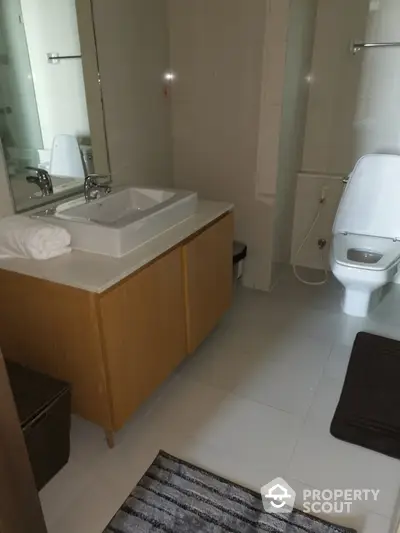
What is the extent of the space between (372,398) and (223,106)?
1.69 metres

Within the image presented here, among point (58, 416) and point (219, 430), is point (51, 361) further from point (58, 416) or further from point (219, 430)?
point (219, 430)

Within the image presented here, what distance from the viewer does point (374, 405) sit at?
1.83 metres

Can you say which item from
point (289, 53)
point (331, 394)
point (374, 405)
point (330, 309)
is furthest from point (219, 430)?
point (289, 53)

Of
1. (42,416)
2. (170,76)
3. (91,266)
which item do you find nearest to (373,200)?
(170,76)

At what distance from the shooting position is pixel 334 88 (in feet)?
8.52

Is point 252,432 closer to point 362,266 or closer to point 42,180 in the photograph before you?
point 362,266

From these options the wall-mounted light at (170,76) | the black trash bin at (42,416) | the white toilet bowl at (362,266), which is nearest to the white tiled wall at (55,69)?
the wall-mounted light at (170,76)

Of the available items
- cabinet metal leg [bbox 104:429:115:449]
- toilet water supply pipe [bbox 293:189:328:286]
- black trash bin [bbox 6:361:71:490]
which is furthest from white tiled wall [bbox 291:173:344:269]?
black trash bin [bbox 6:361:71:490]

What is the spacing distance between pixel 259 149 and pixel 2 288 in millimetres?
1542

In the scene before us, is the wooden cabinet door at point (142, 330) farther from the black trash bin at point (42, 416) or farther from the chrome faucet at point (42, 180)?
the chrome faucet at point (42, 180)

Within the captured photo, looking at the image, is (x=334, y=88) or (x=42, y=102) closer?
(x=42, y=102)

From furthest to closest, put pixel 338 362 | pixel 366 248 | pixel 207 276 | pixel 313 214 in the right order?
pixel 313 214, pixel 366 248, pixel 338 362, pixel 207 276

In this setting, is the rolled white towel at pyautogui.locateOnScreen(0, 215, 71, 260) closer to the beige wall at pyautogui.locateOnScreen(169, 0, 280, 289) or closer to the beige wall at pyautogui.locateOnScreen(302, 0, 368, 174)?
the beige wall at pyautogui.locateOnScreen(169, 0, 280, 289)

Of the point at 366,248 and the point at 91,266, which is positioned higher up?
the point at 91,266
